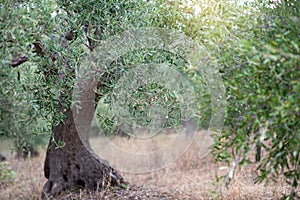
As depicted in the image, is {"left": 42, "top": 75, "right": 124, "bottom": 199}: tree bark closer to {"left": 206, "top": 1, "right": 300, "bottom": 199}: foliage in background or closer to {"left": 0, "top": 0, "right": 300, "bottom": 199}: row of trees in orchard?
{"left": 0, "top": 0, "right": 300, "bottom": 199}: row of trees in orchard

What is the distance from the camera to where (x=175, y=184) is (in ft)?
24.4

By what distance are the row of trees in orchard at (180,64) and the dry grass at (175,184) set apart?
625mm

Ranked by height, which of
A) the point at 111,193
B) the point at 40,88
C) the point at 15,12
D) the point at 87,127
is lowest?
the point at 111,193

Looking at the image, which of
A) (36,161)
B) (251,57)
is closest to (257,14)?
(251,57)

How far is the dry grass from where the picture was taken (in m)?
5.55

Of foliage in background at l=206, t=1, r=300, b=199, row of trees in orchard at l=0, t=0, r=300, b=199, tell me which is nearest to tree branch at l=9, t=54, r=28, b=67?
row of trees in orchard at l=0, t=0, r=300, b=199

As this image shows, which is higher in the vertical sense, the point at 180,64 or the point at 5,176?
the point at 180,64

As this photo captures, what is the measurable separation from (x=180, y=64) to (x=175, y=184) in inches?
136

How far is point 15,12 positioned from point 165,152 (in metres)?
6.54

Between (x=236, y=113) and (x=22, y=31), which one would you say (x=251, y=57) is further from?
(x=22, y=31)

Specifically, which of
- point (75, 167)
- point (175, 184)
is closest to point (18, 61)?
point (75, 167)

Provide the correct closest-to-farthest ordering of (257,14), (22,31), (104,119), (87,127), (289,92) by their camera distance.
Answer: (289,92)
(22,31)
(257,14)
(104,119)
(87,127)

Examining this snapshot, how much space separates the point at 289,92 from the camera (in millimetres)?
2666

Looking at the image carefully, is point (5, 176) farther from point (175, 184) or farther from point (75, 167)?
point (175, 184)
